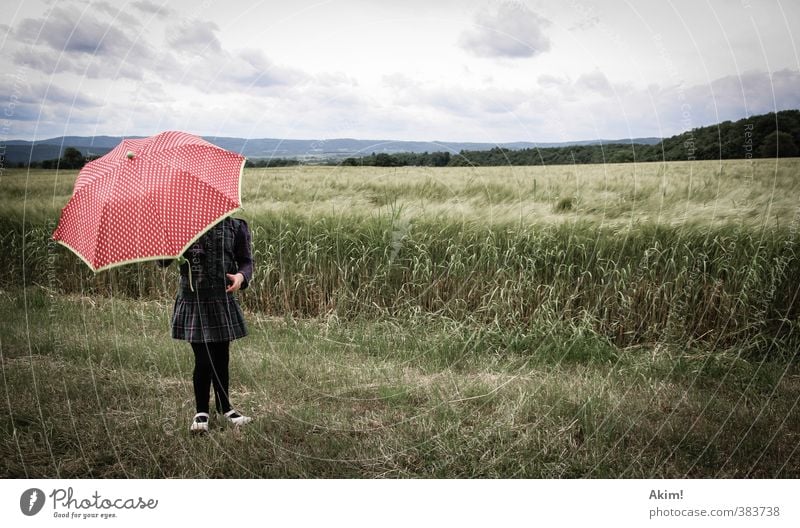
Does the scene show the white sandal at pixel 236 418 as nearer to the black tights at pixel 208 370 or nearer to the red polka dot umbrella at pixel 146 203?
the black tights at pixel 208 370

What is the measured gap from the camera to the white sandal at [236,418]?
295 cm

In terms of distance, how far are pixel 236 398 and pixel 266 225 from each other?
1976 mm

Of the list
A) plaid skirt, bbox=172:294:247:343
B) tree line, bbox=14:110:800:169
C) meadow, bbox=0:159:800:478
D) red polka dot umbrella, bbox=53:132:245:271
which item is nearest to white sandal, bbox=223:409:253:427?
meadow, bbox=0:159:800:478

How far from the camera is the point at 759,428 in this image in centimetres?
296

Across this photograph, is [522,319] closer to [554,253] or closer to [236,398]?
[554,253]

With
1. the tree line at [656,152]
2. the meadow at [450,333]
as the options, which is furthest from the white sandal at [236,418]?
the tree line at [656,152]

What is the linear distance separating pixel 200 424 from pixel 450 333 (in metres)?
1.78

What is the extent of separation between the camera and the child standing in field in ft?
9.10

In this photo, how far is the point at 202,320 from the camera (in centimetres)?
278

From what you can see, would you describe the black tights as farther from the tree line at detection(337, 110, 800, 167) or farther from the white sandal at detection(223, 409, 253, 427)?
the tree line at detection(337, 110, 800, 167)

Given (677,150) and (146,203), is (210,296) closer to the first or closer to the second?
(146,203)

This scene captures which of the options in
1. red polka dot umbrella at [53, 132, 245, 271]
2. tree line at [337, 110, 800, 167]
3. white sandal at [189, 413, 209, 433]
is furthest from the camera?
tree line at [337, 110, 800, 167]

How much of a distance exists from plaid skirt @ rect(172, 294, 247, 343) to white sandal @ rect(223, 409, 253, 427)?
0.44 metres

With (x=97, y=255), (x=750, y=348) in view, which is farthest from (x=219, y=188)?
(x=750, y=348)
